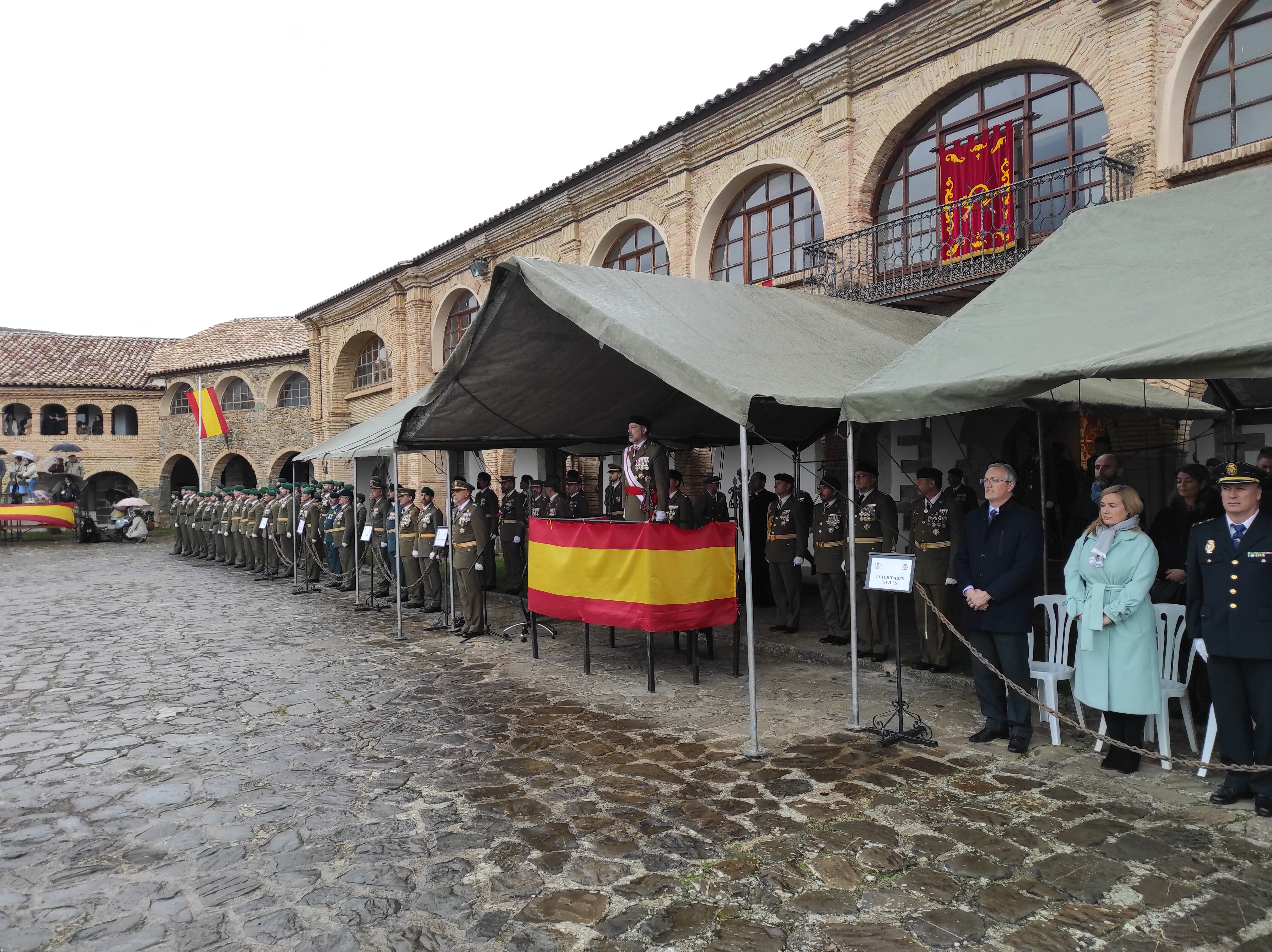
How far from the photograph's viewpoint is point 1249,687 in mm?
4344

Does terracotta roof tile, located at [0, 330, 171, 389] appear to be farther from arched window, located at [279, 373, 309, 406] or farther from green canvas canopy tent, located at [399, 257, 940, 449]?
green canvas canopy tent, located at [399, 257, 940, 449]

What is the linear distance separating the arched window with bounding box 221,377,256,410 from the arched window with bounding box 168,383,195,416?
2592 mm

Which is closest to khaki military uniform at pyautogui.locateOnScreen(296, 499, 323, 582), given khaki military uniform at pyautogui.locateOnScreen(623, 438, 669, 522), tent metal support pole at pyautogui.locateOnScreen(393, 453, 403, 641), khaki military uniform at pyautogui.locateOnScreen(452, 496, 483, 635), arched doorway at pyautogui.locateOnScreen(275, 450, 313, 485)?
tent metal support pole at pyautogui.locateOnScreen(393, 453, 403, 641)

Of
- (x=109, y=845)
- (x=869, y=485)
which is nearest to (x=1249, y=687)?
(x=869, y=485)

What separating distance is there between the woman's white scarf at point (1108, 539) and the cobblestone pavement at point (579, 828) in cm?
122

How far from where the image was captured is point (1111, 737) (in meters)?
4.90

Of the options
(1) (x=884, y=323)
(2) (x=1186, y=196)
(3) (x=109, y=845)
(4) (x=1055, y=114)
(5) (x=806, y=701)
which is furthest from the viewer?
(4) (x=1055, y=114)

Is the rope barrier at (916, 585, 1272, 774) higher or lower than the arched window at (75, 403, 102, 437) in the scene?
lower

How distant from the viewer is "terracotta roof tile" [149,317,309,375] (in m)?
34.3

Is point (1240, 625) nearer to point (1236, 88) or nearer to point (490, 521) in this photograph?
point (1236, 88)

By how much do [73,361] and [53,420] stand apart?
2944mm

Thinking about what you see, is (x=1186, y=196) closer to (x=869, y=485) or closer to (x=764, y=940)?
(x=869, y=485)

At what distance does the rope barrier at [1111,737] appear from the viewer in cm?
421

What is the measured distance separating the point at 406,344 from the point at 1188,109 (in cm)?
2002
